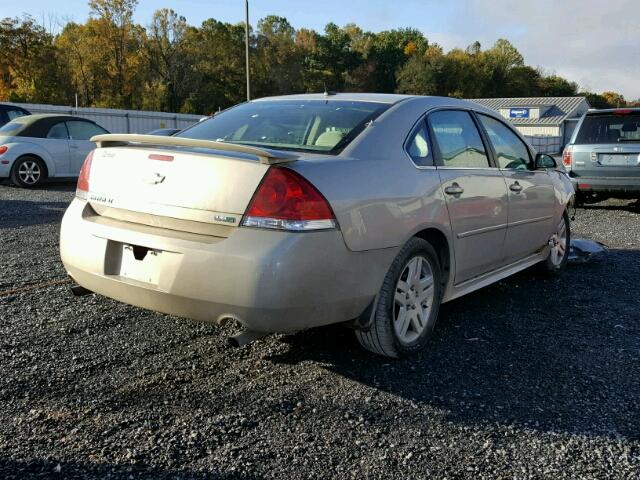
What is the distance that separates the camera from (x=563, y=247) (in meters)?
6.26

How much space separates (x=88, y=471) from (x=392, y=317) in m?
1.79

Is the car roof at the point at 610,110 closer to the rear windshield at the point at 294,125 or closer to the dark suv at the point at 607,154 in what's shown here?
the dark suv at the point at 607,154

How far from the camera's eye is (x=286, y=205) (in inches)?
123

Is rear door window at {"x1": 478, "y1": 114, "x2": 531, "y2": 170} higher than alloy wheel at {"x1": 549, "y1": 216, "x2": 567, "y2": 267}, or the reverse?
rear door window at {"x1": 478, "y1": 114, "x2": 531, "y2": 170}

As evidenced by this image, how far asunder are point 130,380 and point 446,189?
2.19 meters

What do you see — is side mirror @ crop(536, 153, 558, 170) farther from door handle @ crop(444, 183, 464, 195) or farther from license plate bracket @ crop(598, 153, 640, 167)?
license plate bracket @ crop(598, 153, 640, 167)

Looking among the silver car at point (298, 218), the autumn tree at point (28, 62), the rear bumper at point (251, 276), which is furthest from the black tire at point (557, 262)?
the autumn tree at point (28, 62)

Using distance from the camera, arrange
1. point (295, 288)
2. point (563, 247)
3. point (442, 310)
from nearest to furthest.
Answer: point (295, 288) → point (442, 310) → point (563, 247)

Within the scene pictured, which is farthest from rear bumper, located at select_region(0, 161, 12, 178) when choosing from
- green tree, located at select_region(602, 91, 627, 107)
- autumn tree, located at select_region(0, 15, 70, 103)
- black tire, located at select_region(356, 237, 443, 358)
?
green tree, located at select_region(602, 91, 627, 107)

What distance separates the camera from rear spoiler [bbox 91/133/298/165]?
10.4 feet

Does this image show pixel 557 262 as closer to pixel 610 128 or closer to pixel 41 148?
pixel 610 128

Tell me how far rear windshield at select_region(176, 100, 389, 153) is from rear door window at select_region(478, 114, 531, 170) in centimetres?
130

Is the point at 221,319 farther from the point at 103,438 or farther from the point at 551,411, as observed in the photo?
the point at 551,411

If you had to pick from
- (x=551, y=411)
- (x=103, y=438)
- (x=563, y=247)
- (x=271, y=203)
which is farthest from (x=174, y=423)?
(x=563, y=247)
